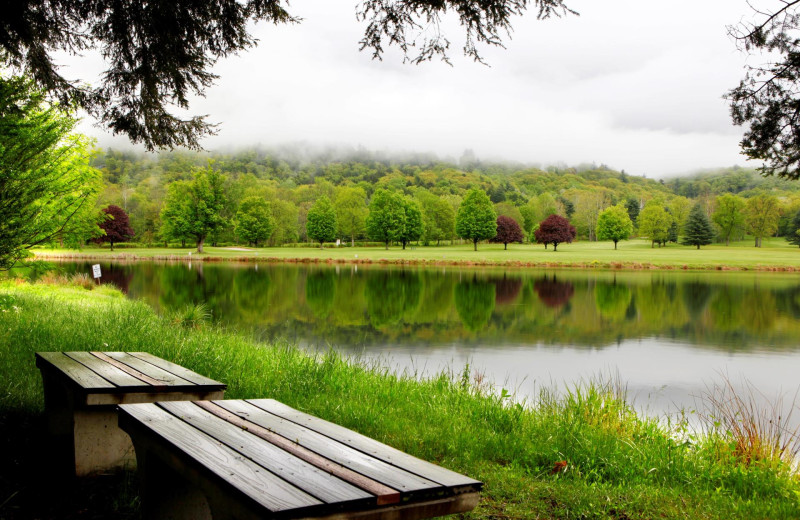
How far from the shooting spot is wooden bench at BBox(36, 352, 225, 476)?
11.2 feet

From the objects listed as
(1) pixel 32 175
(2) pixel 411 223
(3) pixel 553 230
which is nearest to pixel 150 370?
(1) pixel 32 175

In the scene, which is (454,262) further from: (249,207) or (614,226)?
(614,226)

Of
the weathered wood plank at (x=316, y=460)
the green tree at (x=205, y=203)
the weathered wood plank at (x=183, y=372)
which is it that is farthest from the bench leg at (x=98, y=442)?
the green tree at (x=205, y=203)

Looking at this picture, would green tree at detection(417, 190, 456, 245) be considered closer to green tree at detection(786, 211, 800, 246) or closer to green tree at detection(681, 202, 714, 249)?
green tree at detection(681, 202, 714, 249)

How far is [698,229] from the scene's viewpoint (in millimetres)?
78812

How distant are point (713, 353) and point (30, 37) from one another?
1591 cm

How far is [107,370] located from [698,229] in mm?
86457

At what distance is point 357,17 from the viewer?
6227 millimetres

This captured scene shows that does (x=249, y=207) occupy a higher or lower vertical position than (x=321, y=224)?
higher

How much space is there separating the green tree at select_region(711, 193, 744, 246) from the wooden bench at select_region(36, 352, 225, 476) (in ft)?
302

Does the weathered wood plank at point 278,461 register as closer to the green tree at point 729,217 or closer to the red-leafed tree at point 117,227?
the red-leafed tree at point 117,227

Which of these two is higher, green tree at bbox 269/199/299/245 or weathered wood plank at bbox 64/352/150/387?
green tree at bbox 269/199/299/245

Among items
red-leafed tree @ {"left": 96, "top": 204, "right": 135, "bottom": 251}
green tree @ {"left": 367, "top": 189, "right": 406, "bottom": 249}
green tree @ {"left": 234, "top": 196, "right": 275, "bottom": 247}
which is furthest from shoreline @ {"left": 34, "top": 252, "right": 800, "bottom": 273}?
green tree @ {"left": 367, "top": 189, "right": 406, "bottom": 249}

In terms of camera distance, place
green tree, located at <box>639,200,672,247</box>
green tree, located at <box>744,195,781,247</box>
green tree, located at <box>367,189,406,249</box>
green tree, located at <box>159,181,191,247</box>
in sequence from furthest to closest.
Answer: green tree, located at <box>639,200,672,247</box>
green tree, located at <box>744,195,781,247</box>
green tree, located at <box>367,189,406,249</box>
green tree, located at <box>159,181,191,247</box>
